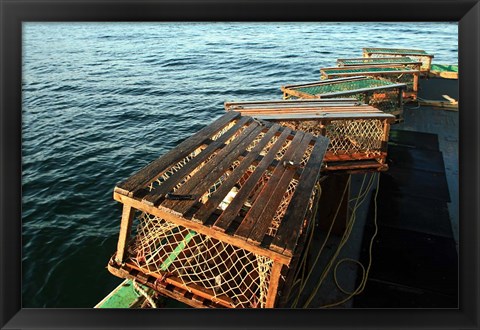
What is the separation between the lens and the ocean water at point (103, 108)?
779 cm

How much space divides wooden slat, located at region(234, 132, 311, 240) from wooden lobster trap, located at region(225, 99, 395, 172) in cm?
108

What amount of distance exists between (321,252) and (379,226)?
1420mm

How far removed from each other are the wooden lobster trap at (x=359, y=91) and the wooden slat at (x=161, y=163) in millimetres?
3318

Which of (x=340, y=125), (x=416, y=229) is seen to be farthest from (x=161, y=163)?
(x=416, y=229)

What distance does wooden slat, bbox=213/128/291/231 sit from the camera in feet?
10.1

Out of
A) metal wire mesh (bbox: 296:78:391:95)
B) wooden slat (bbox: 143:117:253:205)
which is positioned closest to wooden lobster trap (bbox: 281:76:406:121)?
metal wire mesh (bbox: 296:78:391:95)

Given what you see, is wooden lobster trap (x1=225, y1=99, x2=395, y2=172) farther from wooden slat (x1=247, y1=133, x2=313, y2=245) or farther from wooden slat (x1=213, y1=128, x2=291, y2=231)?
wooden slat (x1=247, y1=133, x2=313, y2=245)

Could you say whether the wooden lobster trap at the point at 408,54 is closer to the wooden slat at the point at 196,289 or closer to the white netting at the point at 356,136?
the white netting at the point at 356,136

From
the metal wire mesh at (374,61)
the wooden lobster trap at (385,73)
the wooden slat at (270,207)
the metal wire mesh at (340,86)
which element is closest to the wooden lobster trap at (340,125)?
the wooden slat at (270,207)

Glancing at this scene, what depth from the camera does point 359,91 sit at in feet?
26.3

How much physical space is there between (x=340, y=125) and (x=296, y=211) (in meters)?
3.50

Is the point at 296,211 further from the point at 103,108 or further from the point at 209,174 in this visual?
the point at 103,108
